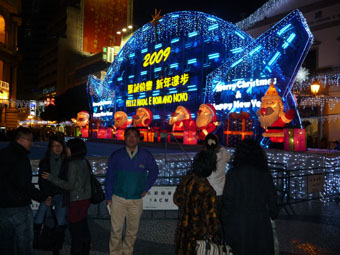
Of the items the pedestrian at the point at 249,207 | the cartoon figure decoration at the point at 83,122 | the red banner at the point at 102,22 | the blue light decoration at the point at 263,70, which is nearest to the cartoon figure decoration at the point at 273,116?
the blue light decoration at the point at 263,70

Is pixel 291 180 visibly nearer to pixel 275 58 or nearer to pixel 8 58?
pixel 275 58

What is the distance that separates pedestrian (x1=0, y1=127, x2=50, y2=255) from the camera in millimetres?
3705

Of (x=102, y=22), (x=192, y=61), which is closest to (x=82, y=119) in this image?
(x=192, y=61)

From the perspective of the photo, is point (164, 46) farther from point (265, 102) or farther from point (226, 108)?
point (265, 102)

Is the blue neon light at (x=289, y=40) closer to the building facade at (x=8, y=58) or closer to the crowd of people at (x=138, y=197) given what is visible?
the crowd of people at (x=138, y=197)

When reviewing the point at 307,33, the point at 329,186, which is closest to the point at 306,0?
A: the point at 307,33

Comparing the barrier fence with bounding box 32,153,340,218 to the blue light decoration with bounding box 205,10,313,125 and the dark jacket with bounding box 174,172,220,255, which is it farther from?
the blue light decoration with bounding box 205,10,313,125

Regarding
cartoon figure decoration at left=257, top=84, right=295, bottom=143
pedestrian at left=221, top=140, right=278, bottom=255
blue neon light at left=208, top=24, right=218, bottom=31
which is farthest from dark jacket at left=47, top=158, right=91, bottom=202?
blue neon light at left=208, top=24, right=218, bottom=31

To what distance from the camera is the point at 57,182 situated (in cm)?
437

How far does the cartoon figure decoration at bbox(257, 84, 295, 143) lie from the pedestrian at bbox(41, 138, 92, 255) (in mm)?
11130

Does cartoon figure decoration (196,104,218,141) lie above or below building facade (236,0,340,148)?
below

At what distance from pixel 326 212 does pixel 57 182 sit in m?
6.72

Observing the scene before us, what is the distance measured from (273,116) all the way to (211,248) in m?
11.7

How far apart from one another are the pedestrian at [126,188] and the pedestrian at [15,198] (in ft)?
3.33
